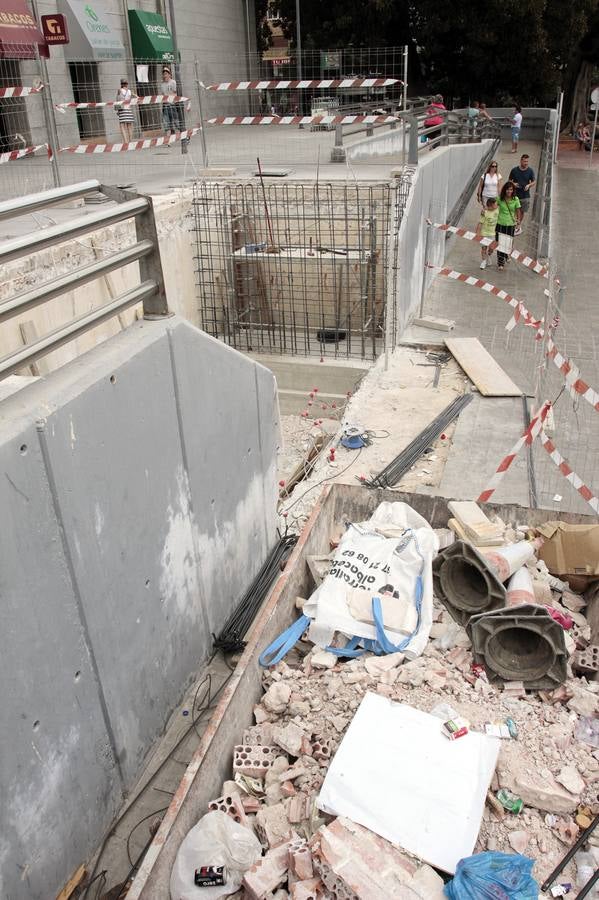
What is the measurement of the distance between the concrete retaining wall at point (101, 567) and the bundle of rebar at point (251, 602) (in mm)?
136

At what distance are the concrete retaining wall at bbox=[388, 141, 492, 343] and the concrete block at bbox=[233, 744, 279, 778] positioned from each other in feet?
23.5

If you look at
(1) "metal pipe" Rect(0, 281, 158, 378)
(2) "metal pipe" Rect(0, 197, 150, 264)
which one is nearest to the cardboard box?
(1) "metal pipe" Rect(0, 281, 158, 378)

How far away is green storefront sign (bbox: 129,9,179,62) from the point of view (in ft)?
70.6

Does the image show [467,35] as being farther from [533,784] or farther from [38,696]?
[38,696]

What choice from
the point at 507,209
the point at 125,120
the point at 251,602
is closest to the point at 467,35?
the point at 507,209

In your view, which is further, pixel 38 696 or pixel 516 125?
pixel 516 125

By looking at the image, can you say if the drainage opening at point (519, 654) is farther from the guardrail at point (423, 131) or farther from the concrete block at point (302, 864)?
the guardrail at point (423, 131)

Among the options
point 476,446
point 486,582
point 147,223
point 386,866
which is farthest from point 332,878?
point 476,446

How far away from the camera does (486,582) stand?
4.39 m

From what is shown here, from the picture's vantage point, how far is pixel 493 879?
2.75 m

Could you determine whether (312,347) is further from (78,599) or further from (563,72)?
(563,72)

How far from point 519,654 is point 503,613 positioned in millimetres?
283

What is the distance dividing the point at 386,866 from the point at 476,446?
5199 millimetres

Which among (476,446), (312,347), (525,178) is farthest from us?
(525,178)
